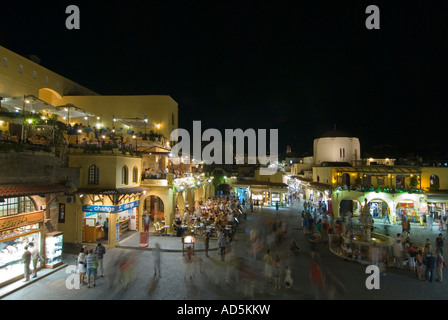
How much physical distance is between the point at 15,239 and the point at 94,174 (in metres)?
5.76

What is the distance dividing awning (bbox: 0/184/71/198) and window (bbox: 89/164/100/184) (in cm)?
339

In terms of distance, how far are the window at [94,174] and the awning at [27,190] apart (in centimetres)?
339

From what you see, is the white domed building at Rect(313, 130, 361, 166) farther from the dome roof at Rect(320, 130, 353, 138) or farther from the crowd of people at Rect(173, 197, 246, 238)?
the crowd of people at Rect(173, 197, 246, 238)

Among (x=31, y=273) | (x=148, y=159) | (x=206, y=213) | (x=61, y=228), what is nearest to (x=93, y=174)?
(x=61, y=228)

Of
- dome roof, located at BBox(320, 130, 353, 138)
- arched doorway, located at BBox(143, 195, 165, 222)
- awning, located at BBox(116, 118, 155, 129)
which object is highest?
dome roof, located at BBox(320, 130, 353, 138)

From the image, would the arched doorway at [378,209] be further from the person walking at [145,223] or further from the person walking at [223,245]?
the person walking at [145,223]

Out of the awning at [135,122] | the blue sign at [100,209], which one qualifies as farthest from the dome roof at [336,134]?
the blue sign at [100,209]

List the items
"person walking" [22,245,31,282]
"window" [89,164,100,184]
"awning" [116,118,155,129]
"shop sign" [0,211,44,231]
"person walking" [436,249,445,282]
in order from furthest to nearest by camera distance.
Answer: "awning" [116,118,155,129] < "window" [89,164,100,184] < "person walking" [436,249,445,282] < "person walking" [22,245,31,282] < "shop sign" [0,211,44,231]

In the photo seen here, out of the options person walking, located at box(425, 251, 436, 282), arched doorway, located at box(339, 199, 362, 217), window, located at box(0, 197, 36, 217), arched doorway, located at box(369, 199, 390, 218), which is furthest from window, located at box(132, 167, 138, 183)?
arched doorway, located at box(369, 199, 390, 218)

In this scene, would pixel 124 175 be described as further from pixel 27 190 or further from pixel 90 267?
pixel 90 267

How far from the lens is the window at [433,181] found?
25.0 metres

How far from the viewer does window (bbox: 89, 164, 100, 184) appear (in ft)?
50.1

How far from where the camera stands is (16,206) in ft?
33.5

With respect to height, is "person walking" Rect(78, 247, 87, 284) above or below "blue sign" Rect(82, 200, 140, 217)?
below
